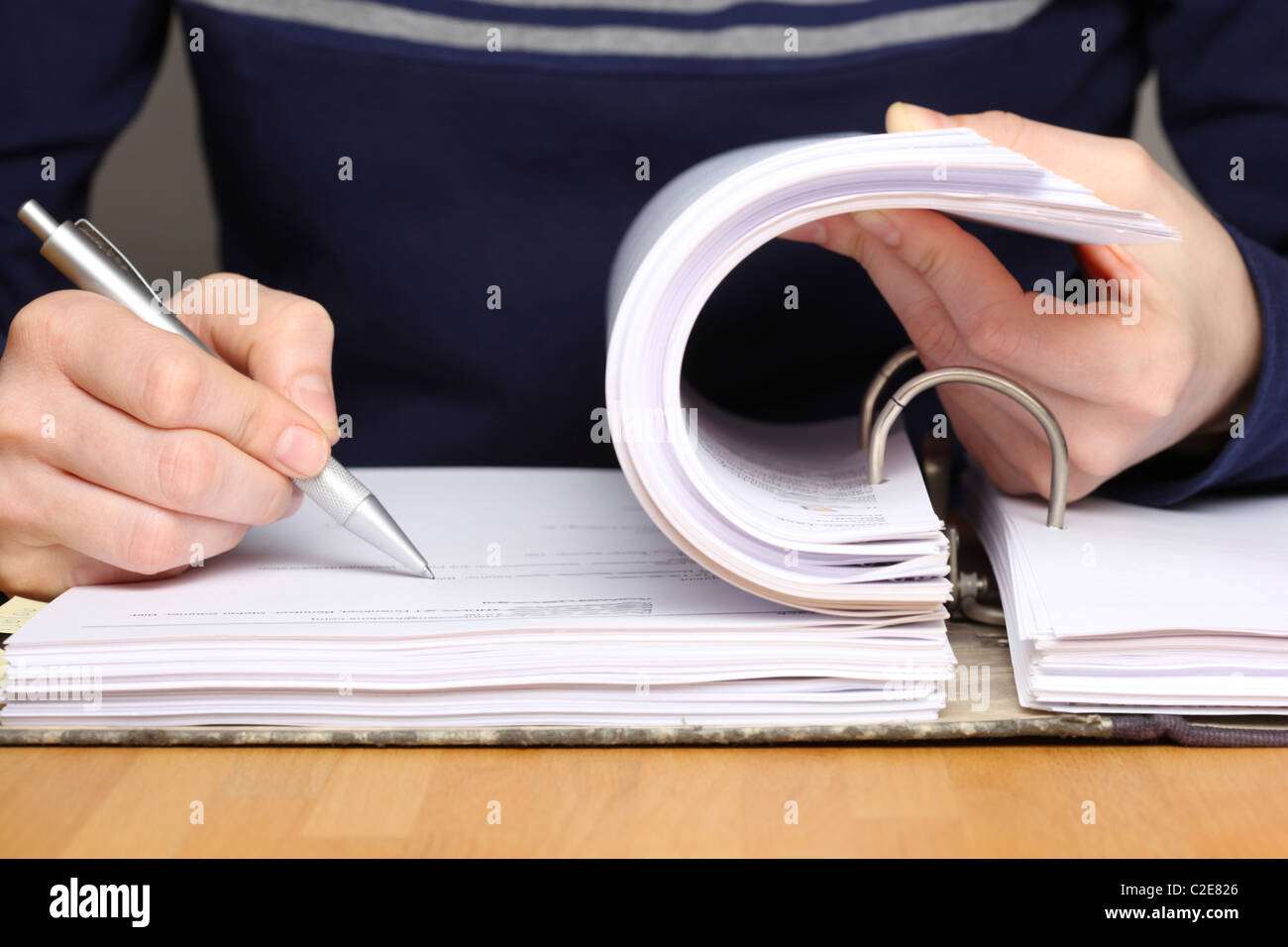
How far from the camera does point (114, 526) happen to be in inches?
25.7

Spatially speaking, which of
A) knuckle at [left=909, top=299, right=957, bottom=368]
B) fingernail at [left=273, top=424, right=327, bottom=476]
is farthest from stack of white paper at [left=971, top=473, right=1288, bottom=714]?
fingernail at [left=273, top=424, right=327, bottom=476]

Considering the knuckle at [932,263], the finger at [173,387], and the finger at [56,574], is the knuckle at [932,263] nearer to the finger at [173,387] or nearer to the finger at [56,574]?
the finger at [173,387]

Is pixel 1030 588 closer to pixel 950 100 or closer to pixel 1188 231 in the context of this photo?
pixel 1188 231

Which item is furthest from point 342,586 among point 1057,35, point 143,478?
point 1057,35

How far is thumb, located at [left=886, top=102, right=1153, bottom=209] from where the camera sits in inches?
25.9

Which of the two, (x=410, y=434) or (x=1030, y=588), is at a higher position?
(x=410, y=434)

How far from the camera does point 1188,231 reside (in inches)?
28.4

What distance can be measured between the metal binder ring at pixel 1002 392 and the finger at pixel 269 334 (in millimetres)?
329

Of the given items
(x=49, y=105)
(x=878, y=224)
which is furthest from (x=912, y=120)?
(x=49, y=105)

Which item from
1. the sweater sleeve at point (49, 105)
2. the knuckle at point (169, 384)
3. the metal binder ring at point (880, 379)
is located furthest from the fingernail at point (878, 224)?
the sweater sleeve at point (49, 105)

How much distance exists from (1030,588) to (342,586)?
1.25 feet

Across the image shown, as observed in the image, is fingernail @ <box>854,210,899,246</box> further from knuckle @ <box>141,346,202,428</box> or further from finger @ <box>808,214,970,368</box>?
knuckle @ <box>141,346,202,428</box>
